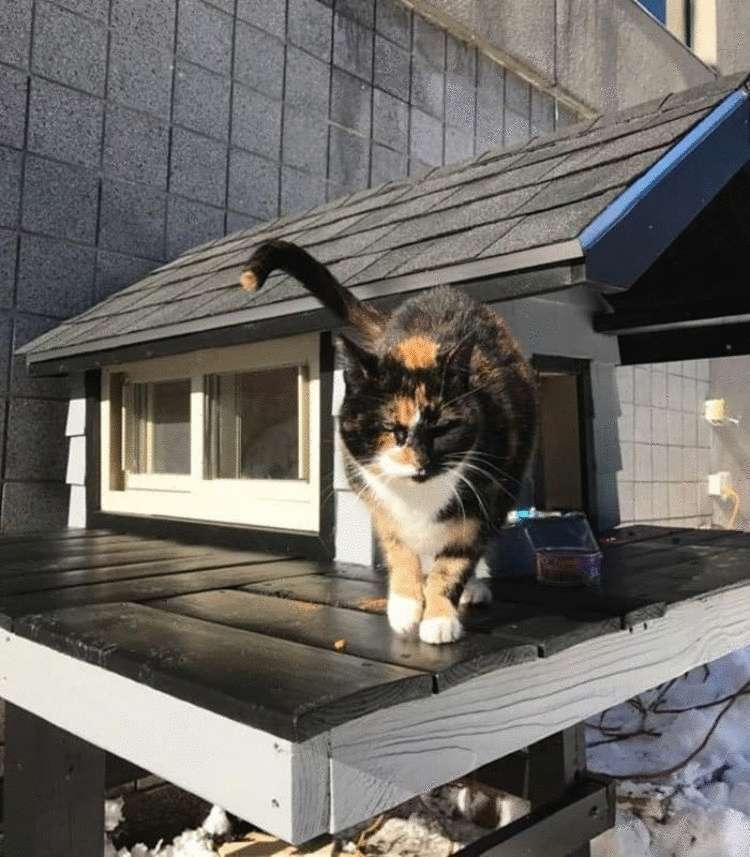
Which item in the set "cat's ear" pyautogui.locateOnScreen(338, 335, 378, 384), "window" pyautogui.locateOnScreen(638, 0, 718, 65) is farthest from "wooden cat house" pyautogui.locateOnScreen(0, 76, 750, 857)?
"window" pyautogui.locateOnScreen(638, 0, 718, 65)

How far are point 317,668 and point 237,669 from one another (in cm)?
11

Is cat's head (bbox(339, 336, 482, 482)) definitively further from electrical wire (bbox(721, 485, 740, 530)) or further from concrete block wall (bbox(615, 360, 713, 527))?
electrical wire (bbox(721, 485, 740, 530))

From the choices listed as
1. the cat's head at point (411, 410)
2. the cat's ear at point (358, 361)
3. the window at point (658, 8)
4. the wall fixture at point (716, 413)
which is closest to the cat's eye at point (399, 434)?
the cat's head at point (411, 410)

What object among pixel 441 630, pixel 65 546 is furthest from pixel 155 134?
pixel 441 630

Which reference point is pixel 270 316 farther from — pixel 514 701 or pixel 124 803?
pixel 124 803

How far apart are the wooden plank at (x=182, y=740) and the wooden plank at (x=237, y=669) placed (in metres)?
0.03

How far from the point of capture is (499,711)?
1.13m

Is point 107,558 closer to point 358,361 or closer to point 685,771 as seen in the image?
point 358,361

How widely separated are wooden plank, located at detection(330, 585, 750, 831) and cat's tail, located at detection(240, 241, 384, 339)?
2.30ft

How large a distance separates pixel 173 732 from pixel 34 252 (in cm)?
238

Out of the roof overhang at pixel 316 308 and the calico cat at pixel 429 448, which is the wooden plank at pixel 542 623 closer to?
the calico cat at pixel 429 448

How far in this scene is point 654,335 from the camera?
9.41ft

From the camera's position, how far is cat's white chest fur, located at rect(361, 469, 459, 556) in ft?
3.87

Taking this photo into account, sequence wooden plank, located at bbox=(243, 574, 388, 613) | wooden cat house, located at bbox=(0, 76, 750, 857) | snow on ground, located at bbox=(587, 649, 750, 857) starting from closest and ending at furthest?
wooden cat house, located at bbox=(0, 76, 750, 857) → wooden plank, located at bbox=(243, 574, 388, 613) → snow on ground, located at bbox=(587, 649, 750, 857)
